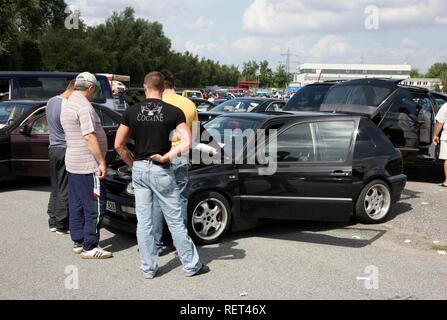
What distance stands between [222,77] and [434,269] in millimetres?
120303

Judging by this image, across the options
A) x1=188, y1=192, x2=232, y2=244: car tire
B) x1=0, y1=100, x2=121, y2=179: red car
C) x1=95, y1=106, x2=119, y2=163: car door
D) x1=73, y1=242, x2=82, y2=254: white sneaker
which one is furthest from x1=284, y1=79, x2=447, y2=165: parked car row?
x1=73, y1=242, x2=82, y2=254: white sneaker

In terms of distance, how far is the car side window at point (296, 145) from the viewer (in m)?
5.95

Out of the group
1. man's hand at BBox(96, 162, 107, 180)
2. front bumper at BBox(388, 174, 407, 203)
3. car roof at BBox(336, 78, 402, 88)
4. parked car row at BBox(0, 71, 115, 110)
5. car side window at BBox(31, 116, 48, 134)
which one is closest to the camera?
man's hand at BBox(96, 162, 107, 180)

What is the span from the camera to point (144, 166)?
4434 mm

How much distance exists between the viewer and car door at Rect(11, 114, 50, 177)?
27.3 ft

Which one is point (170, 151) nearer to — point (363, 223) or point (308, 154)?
point (308, 154)

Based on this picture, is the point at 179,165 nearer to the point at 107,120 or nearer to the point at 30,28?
the point at 107,120

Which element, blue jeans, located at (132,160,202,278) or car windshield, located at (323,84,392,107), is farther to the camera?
car windshield, located at (323,84,392,107)

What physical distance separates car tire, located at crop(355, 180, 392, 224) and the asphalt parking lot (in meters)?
0.15

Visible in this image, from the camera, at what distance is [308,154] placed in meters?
6.07

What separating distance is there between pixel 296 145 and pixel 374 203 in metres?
1.49

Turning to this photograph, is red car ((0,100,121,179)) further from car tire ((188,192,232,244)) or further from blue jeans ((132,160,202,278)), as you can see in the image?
blue jeans ((132,160,202,278))

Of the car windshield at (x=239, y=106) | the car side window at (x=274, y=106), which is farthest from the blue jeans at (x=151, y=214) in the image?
the car windshield at (x=239, y=106)

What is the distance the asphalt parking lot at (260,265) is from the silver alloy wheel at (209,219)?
151mm
